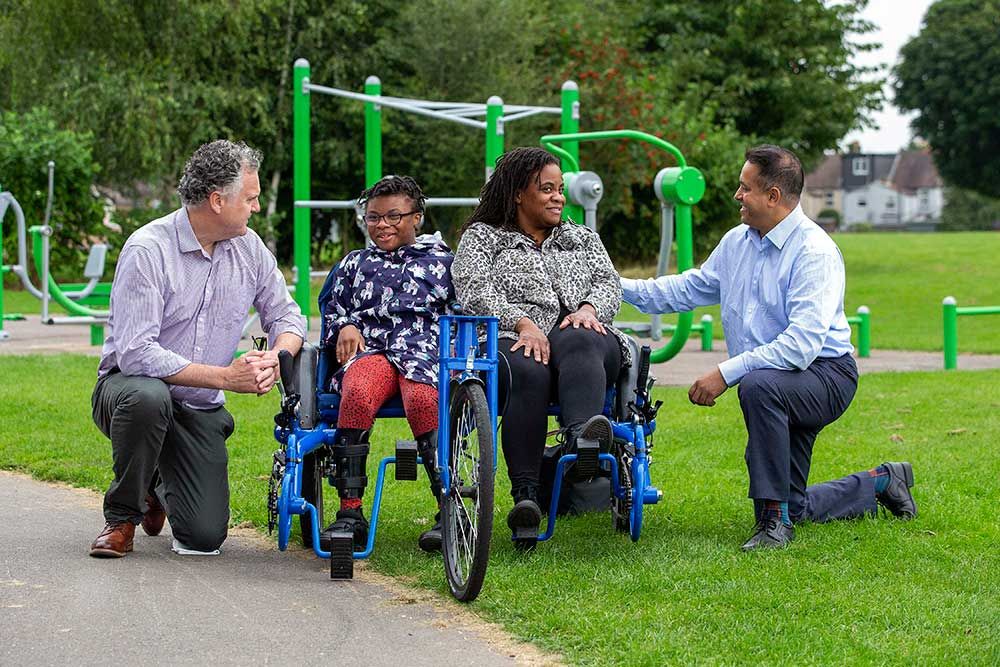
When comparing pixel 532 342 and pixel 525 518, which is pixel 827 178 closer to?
pixel 532 342

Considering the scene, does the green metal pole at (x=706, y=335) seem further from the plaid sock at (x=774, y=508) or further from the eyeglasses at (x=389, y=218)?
the eyeglasses at (x=389, y=218)

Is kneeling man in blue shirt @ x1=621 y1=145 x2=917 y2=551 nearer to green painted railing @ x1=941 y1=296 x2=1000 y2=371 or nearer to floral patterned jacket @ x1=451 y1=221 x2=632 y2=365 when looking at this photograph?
floral patterned jacket @ x1=451 y1=221 x2=632 y2=365

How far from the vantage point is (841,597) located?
15.1 ft

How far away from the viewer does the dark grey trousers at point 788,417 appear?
541cm

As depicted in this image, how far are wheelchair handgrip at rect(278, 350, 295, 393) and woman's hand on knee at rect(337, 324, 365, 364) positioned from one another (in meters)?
0.24

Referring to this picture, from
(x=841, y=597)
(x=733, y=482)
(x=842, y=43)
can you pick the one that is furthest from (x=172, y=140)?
(x=841, y=597)

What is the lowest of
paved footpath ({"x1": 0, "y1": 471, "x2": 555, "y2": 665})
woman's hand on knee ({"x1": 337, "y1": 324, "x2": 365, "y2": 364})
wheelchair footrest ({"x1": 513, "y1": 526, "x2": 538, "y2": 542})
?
paved footpath ({"x1": 0, "y1": 471, "x2": 555, "y2": 665})

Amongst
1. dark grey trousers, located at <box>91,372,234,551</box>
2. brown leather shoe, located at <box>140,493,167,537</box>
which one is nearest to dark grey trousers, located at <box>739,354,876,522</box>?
dark grey trousers, located at <box>91,372,234,551</box>

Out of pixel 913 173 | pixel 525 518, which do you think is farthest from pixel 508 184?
pixel 913 173

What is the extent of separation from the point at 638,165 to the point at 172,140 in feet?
27.0

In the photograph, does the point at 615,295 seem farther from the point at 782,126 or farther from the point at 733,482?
the point at 782,126

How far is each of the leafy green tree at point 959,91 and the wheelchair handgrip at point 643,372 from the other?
46937 mm

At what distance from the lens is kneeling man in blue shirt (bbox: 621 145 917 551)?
5.43 metres

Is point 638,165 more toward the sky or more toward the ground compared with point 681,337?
more toward the sky
